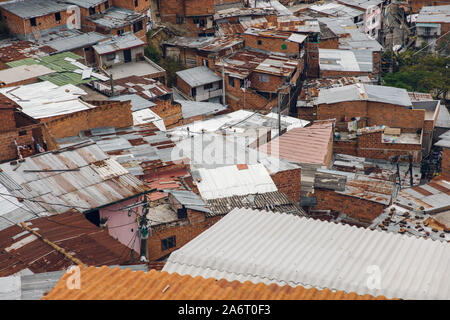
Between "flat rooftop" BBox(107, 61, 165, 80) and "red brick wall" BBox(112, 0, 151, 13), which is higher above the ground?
"red brick wall" BBox(112, 0, 151, 13)

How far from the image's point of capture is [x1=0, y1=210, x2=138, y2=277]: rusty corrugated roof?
38.9 feet

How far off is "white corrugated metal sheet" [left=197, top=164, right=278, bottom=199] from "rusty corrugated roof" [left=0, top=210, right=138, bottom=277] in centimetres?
576

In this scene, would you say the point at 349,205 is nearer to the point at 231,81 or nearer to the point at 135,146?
the point at 135,146

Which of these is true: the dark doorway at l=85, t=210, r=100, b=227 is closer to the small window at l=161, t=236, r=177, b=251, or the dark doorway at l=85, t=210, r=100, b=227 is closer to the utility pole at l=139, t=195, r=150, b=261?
the utility pole at l=139, t=195, r=150, b=261

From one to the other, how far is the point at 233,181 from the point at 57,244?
8.35 meters

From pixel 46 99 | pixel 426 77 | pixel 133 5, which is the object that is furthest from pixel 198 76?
pixel 46 99

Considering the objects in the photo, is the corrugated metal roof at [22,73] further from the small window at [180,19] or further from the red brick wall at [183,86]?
the small window at [180,19]

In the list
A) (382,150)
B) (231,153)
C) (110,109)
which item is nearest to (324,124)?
(382,150)

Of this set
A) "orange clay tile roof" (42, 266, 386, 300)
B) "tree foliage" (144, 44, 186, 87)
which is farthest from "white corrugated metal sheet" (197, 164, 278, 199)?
"tree foliage" (144, 44, 186, 87)

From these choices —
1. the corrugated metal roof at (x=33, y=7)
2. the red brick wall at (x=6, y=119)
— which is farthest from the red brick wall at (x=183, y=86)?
the red brick wall at (x=6, y=119)

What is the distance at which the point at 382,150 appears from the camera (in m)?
28.8

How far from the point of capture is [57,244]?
12664 millimetres

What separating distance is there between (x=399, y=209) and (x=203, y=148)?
817 centimetres
